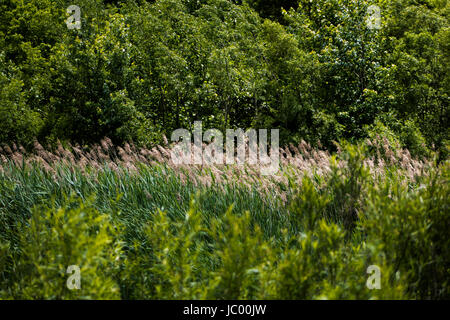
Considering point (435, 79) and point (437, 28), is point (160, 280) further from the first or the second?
point (437, 28)

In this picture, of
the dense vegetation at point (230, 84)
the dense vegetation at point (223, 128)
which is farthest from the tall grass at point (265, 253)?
the dense vegetation at point (230, 84)

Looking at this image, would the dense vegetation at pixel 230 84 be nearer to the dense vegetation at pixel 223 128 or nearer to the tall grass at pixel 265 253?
the dense vegetation at pixel 223 128

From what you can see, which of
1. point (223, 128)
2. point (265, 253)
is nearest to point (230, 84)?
point (223, 128)

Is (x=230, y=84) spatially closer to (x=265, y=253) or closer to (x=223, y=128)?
(x=223, y=128)

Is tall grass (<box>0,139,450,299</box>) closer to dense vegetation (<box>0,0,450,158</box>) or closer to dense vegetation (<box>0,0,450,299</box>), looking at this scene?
dense vegetation (<box>0,0,450,299</box>)

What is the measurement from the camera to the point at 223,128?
1009 centimetres

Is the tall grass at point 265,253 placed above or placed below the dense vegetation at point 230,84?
below

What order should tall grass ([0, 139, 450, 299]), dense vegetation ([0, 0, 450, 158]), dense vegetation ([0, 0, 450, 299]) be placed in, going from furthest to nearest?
dense vegetation ([0, 0, 450, 158])
dense vegetation ([0, 0, 450, 299])
tall grass ([0, 139, 450, 299])

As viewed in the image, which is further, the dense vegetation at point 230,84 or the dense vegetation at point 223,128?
the dense vegetation at point 230,84

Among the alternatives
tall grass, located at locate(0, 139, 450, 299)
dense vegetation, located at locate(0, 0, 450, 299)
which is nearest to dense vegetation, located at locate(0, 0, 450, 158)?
dense vegetation, located at locate(0, 0, 450, 299)

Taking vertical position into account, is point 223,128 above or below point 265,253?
above

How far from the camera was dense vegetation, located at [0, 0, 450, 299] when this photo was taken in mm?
2977

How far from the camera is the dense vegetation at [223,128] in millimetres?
2977

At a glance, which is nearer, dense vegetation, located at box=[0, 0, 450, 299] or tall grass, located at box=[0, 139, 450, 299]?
tall grass, located at box=[0, 139, 450, 299]
